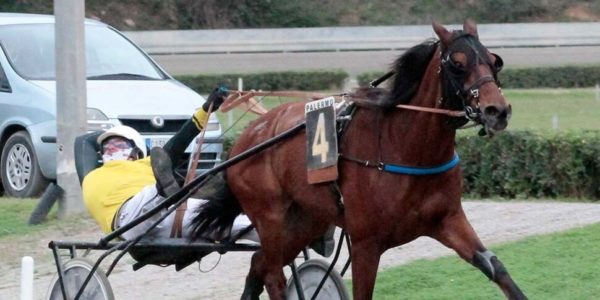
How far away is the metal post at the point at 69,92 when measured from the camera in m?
11.5

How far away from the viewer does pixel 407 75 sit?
6.38 metres

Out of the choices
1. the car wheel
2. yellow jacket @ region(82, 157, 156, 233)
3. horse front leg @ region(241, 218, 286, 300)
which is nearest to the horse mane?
horse front leg @ region(241, 218, 286, 300)

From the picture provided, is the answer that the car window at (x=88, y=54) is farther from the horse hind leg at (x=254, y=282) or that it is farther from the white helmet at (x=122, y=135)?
the horse hind leg at (x=254, y=282)

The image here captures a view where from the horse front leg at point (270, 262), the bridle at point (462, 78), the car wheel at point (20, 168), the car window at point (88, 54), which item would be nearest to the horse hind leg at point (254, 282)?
the horse front leg at point (270, 262)

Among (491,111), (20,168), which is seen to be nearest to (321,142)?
(491,111)

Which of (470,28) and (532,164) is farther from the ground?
(470,28)

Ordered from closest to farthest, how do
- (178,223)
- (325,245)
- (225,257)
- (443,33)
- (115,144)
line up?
(443,33)
(178,223)
(325,245)
(115,144)
(225,257)

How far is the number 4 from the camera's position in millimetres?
6453

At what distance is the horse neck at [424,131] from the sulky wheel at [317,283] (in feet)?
4.63

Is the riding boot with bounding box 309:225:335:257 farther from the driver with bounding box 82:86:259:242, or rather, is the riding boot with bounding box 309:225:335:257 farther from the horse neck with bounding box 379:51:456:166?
the horse neck with bounding box 379:51:456:166

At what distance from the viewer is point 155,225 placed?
7246mm

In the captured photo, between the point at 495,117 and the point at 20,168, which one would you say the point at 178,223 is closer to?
the point at 495,117

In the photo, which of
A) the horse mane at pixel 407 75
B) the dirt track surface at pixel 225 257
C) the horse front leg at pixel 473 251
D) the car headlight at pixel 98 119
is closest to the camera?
the horse front leg at pixel 473 251

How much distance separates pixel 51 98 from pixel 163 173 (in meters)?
6.04
